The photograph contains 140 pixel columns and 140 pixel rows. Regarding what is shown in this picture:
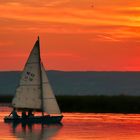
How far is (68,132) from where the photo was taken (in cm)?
6612

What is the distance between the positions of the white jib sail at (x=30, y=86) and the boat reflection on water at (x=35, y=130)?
286 centimetres

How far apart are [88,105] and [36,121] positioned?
2269cm

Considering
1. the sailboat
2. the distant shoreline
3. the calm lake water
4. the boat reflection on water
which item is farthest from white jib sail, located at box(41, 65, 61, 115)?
the distant shoreline

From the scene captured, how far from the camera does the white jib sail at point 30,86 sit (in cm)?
7744

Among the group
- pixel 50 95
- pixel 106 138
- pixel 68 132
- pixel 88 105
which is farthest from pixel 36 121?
pixel 88 105

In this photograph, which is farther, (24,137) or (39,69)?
(39,69)

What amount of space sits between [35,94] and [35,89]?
17.9 inches

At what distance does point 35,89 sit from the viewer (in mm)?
77938

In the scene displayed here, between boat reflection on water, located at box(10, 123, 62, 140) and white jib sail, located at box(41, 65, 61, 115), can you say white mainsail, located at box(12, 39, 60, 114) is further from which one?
boat reflection on water, located at box(10, 123, 62, 140)

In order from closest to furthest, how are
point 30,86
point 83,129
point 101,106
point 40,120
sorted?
point 83,129 < point 40,120 < point 30,86 < point 101,106

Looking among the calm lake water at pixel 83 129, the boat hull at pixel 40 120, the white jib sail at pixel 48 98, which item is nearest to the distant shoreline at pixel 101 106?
the calm lake water at pixel 83 129

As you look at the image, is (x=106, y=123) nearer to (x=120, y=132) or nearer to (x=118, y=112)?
(x=120, y=132)

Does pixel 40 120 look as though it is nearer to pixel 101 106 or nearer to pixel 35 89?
pixel 35 89

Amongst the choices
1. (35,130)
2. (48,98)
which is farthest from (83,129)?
(48,98)
